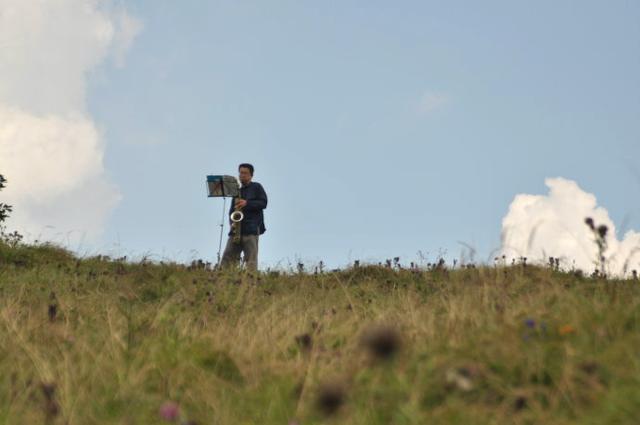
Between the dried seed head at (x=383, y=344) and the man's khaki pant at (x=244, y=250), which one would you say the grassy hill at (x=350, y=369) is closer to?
the dried seed head at (x=383, y=344)

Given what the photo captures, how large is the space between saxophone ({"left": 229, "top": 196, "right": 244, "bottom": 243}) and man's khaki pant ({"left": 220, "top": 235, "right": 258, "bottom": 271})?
0.34ft

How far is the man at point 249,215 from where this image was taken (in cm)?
1494

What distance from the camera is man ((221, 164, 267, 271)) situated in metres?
14.9

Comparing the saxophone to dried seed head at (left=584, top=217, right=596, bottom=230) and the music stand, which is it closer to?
the music stand

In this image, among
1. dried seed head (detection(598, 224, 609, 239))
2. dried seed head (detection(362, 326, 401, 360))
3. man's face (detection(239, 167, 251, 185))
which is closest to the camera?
dried seed head (detection(362, 326, 401, 360))

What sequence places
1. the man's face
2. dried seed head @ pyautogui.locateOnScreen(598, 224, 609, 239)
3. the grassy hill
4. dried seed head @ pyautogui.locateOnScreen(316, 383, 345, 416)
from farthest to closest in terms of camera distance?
the man's face → dried seed head @ pyautogui.locateOnScreen(598, 224, 609, 239) → the grassy hill → dried seed head @ pyautogui.locateOnScreen(316, 383, 345, 416)

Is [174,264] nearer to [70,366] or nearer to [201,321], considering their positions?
[201,321]

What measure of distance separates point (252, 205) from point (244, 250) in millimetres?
1001

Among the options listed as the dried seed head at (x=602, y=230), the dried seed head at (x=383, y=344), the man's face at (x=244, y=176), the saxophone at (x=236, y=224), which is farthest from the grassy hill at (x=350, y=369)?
the man's face at (x=244, y=176)

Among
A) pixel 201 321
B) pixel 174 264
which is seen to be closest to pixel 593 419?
pixel 201 321

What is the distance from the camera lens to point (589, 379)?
3.42 meters

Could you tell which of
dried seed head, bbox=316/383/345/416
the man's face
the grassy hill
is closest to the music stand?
the man's face

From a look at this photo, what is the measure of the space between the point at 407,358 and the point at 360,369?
0.27m

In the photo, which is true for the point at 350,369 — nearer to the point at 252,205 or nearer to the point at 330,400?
the point at 330,400
